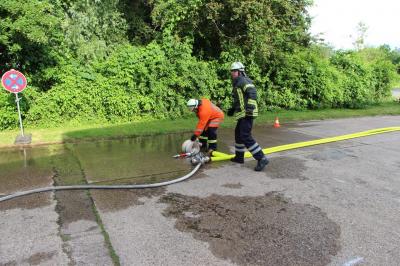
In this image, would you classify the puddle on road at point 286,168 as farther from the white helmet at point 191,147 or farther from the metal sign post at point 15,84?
the metal sign post at point 15,84

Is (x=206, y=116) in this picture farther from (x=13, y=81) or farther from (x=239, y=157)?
(x=13, y=81)

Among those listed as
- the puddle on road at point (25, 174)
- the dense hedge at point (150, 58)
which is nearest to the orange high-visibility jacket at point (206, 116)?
the puddle on road at point (25, 174)

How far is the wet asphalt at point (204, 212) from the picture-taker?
353 cm

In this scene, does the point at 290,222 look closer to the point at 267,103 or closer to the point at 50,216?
the point at 50,216

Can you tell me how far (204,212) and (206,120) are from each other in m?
2.59

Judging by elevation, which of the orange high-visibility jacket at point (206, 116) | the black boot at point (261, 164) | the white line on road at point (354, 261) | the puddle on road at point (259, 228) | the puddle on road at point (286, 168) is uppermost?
the orange high-visibility jacket at point (206, 116)

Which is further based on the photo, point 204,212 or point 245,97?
point 245,97

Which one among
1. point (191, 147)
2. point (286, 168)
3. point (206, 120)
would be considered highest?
point (206, 120)

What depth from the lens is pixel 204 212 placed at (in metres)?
4.55

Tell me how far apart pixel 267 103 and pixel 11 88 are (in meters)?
10.0

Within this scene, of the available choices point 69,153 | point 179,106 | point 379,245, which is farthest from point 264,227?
point 179,106

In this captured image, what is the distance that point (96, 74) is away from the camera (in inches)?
436

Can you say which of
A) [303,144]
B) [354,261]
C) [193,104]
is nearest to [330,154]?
[303,144]

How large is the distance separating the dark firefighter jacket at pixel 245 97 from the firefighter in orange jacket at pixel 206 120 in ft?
2.27
